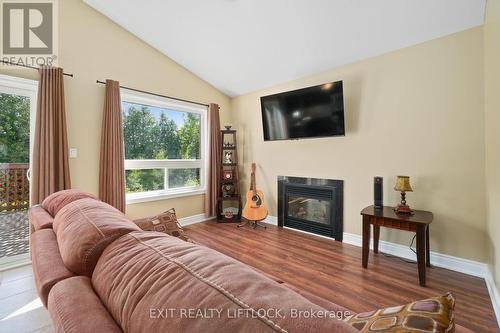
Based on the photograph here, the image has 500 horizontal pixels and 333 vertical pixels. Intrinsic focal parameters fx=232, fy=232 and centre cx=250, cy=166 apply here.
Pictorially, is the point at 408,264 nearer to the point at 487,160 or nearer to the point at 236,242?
the point at 487,160

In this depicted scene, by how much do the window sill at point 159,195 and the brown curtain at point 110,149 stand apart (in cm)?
32

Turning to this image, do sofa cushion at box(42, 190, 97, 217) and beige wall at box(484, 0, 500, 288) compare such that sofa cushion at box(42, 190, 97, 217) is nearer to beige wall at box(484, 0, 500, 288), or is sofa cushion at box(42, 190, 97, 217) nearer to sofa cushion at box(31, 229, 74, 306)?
sofa cushion at box(31, 229, 74, 306)

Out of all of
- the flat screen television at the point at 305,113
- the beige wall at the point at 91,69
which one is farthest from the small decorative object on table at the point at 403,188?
the beige wall at the point at 91,69

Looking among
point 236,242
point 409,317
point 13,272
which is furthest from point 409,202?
point 13,272

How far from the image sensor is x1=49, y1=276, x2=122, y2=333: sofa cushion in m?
0.54

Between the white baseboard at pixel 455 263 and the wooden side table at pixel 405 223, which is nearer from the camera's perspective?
the white baseboard at pixel 455 263

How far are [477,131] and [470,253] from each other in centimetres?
117

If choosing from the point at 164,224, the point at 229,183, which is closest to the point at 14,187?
the point at 164,224

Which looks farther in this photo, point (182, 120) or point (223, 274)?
point (182, 120)

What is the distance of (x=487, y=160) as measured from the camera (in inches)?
80.7

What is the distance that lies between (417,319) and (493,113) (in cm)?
216

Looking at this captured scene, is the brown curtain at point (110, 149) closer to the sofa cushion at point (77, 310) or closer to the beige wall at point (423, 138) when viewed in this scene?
the sofa cushion at point (77, 310)

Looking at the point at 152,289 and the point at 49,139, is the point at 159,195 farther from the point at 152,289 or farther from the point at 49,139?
the point at 152,289

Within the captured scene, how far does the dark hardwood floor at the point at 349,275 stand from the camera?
1.79m
